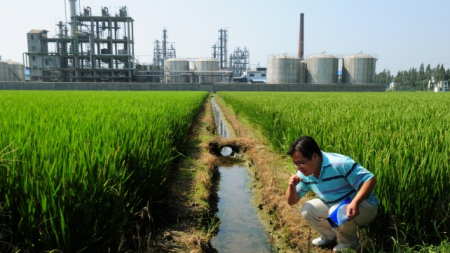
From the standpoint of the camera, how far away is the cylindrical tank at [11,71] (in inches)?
1756

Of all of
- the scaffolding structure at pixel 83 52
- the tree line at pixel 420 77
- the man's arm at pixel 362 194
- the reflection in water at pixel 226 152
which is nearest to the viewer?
the man's arm at pixel 362 194

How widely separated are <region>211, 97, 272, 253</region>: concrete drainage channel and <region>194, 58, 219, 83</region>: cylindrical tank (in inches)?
1637

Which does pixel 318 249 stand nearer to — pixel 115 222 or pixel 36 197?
pixel 115 222

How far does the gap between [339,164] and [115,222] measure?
1.55 metres

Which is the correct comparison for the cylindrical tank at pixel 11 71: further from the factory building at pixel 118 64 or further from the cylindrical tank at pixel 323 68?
the cylindrical tank at pixel 323 68

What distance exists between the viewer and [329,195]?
2.38m

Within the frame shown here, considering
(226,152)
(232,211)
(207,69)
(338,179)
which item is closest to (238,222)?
(232,211)

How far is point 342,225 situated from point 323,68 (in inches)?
1687

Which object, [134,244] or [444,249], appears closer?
[444,249]

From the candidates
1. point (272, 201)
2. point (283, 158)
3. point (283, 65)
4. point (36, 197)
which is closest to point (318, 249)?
point (272, 201)

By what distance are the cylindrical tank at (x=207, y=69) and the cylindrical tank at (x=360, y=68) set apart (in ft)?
57.9

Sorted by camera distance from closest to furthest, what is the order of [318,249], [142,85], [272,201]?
1. [318,249]
2. [272,201]
3. [142,85]

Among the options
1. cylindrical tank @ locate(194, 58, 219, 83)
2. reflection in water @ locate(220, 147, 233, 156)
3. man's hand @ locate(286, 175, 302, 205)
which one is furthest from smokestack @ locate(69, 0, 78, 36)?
man's hand @ locate(286, 175, 302, 205)

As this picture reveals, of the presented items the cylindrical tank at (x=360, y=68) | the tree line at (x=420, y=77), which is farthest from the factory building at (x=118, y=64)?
the tree line at (x=420, y=77)
